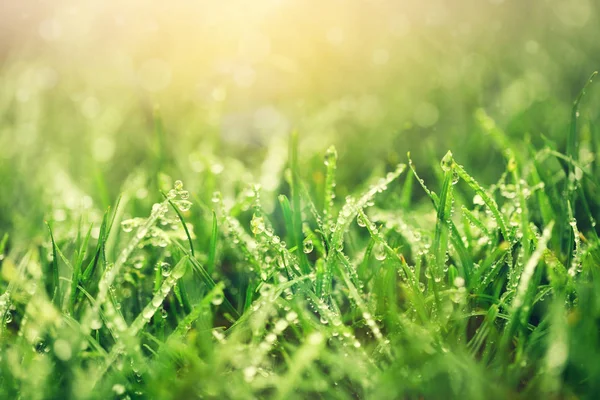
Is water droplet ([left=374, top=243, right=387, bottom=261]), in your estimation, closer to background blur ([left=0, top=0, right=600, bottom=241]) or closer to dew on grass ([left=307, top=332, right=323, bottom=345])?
dew on grass ([left=307, top=332, right=323, bottom=345])

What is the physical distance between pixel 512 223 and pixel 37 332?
2.46 ft

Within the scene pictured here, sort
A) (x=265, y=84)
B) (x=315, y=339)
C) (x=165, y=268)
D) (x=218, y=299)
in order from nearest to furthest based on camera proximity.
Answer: (x=315, y=339)
(x=218, y=299)
(x=165, y=268)
(x=265, y=84)

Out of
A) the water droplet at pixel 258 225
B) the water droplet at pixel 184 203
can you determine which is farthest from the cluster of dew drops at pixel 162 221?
the water droplet at pixel 258 225

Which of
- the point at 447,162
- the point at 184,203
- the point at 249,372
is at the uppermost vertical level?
the point at 447,162

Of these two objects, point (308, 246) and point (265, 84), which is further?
point (265, 84)

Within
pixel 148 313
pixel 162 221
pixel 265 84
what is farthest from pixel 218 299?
pixel 265 84

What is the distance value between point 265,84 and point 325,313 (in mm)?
1502

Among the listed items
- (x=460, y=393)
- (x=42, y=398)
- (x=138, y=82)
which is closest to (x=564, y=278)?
(x=460, y=393)

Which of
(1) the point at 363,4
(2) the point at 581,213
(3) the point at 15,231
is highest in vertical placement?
(1) the point at 363,4

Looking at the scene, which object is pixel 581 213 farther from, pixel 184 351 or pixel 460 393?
pixel 184 351

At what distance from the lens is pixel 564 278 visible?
2.63 feet

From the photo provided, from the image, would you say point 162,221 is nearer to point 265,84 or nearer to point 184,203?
point 184,203

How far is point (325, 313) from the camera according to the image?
77 cm

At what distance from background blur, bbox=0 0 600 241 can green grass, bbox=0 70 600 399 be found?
0.37m
